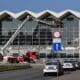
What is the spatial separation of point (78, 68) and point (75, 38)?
145 ft

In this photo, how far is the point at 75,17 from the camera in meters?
97.2

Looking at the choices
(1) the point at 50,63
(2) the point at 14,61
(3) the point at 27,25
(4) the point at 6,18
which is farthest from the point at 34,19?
(1) the point at 50,63

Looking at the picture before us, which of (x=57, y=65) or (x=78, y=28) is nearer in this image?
(x=57, y=65)

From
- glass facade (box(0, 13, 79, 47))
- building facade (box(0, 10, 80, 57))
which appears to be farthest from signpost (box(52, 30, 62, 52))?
glass facade (box(0, 13, 79, 47))

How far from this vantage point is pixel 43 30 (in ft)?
327

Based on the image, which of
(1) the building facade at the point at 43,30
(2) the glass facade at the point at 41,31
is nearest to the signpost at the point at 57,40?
(1) the building facade at the point at 43,30

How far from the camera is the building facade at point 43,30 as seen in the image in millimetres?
96000

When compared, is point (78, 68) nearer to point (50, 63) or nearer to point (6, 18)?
point (50, 63)

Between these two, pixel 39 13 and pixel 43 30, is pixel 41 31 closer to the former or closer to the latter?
pixel 43 30

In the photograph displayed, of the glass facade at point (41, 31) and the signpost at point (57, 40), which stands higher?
the glass facade at point (41, 31)

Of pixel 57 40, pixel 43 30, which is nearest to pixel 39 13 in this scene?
pixel 43 30

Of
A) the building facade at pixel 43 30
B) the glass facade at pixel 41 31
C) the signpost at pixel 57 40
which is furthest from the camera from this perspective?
the glass facade at pixel 41 31

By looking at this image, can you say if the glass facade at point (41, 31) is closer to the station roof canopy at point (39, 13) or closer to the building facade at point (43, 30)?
the building facade at point (43, 30)

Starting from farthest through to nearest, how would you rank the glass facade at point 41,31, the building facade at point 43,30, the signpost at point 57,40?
the glass facade at point 41,31, the building facade at point 43,30, the signpost at point 57,40
